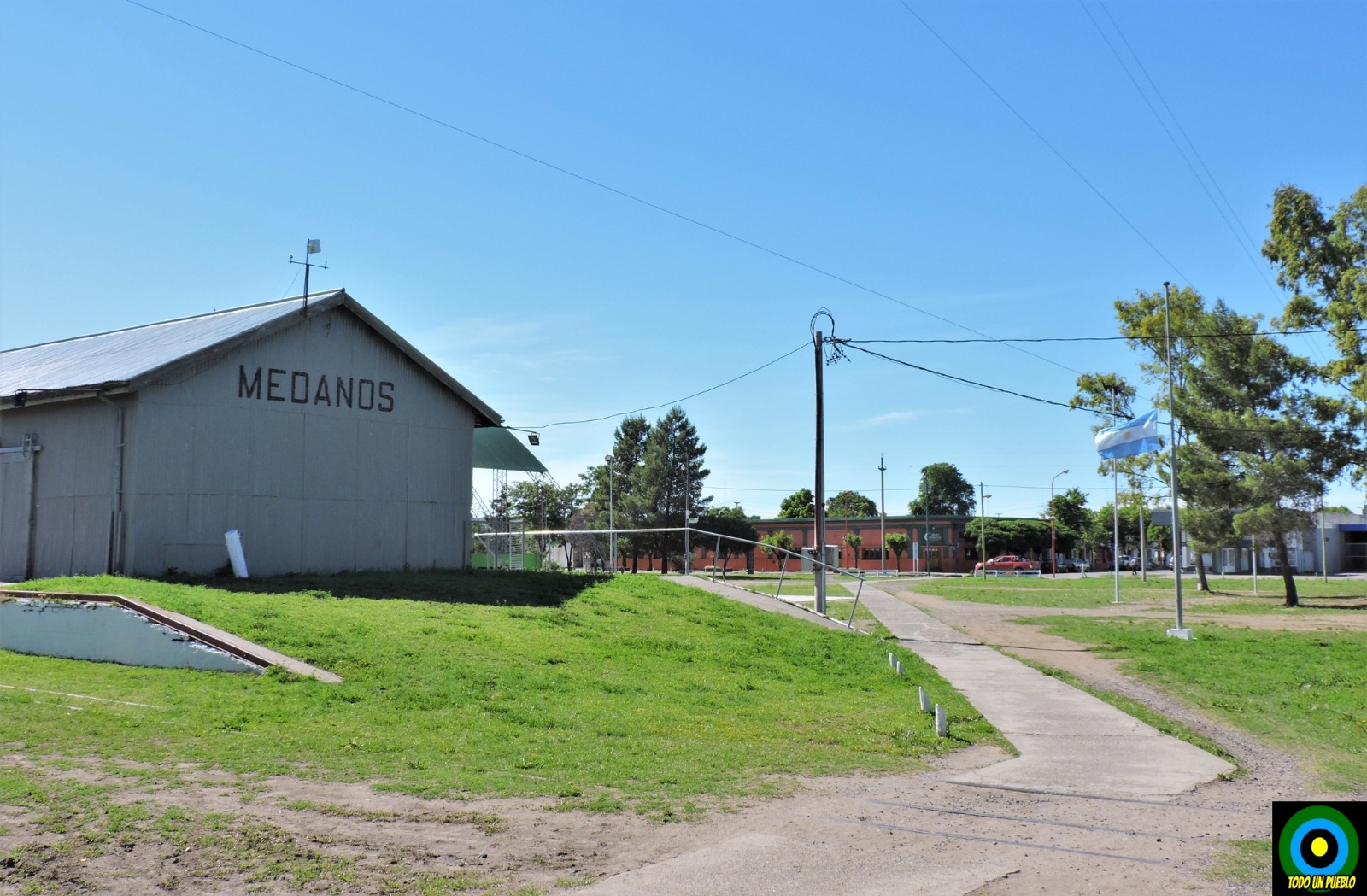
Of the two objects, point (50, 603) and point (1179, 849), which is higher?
point (50, 603)

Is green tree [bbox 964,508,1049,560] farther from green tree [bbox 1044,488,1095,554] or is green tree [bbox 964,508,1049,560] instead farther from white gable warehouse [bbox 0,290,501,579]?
white gable warehouse [bbox 0,290,501,579]

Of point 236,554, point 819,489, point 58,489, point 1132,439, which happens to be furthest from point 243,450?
point 1132,439

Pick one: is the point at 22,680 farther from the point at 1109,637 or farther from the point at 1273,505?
the point at 1273,505

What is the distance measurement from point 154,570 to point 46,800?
519 inches

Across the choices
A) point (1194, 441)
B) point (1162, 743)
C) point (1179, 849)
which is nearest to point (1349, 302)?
point (1194, 441)

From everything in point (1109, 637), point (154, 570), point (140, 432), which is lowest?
point (1109, 637)

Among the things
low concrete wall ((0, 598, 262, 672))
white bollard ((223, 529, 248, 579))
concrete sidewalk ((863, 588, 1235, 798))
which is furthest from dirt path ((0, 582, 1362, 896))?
white bollard ((223, 529, 248, 579))

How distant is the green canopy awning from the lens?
99.2 feet

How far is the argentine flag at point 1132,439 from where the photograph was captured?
28062 mm

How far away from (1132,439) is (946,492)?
121 m

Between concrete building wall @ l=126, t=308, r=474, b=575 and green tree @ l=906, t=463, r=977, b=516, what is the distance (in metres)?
125

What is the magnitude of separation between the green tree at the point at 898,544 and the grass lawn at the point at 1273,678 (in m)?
66.1

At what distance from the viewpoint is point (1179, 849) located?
281 inches

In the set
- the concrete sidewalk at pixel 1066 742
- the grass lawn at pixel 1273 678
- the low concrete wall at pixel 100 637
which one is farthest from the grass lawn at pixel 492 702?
the grass lawn at pixel 1273 678
